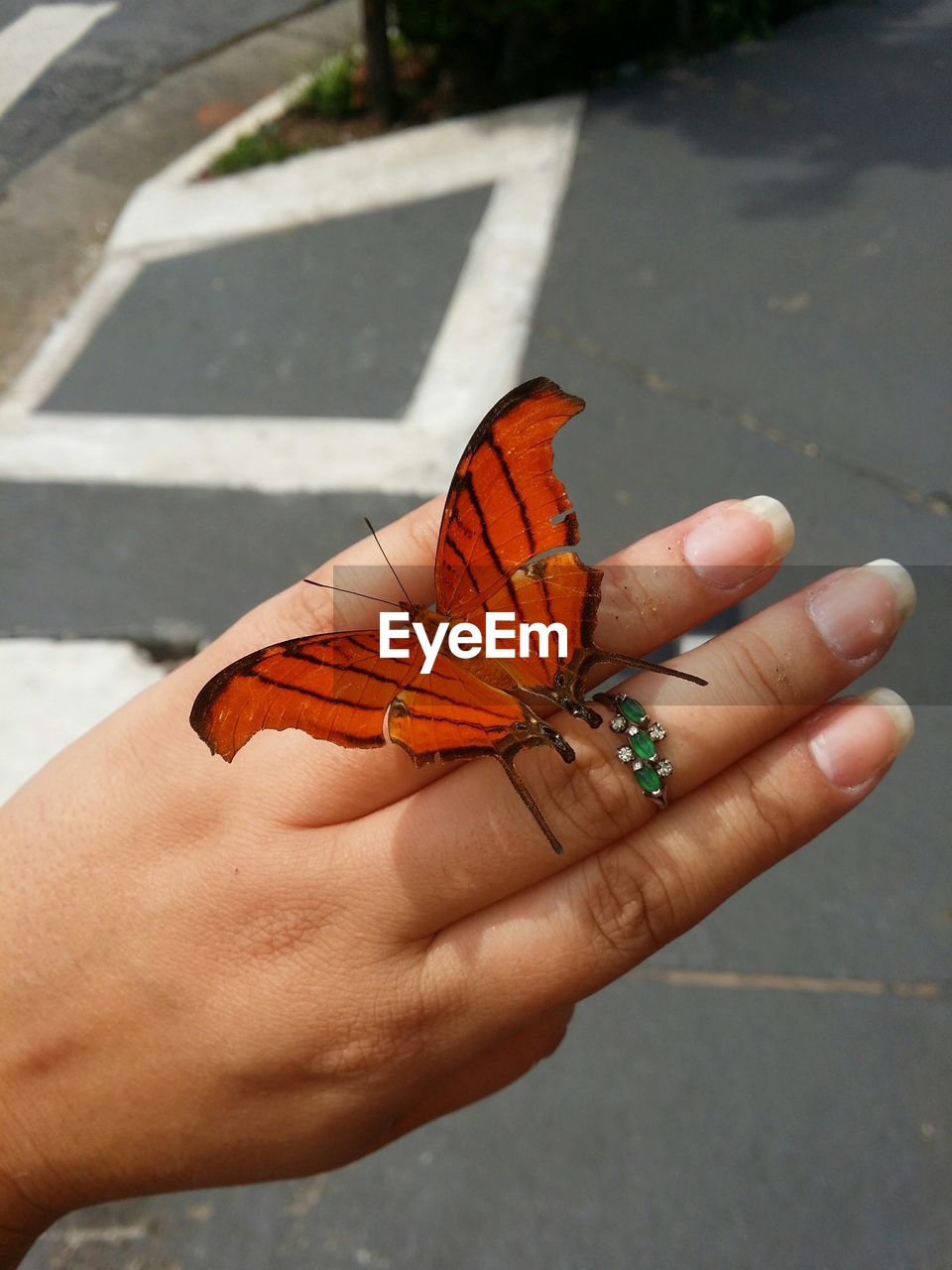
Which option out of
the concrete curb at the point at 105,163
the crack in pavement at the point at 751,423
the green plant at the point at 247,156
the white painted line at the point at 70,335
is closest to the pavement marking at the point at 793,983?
the crack in pavement at the point at 751,423

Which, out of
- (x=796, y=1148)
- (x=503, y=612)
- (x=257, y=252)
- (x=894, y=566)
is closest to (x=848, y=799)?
(x=894, y=566)

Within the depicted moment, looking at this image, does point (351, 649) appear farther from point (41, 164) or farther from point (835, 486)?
point (41, 164)

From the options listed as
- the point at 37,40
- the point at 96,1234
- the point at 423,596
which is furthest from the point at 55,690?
the point at 37,40

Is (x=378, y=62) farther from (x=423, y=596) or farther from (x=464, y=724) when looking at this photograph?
(x=464, y=724)

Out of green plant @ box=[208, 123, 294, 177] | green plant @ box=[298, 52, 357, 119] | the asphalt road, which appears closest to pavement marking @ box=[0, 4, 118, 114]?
the asphalt road

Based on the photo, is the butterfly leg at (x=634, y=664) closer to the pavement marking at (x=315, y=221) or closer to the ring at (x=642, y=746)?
the ring at (x=642, y=746)

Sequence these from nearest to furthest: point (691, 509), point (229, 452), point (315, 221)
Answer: point (691, 509)
point (229, 452)
point (315, 221)

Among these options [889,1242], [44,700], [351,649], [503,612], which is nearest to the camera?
[351,649]

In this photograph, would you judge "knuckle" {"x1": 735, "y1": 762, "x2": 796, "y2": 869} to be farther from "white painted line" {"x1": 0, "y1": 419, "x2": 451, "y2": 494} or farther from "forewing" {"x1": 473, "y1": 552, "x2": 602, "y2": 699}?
"white painted line" {"x1": 0, "y1": 419, "x2": 451, "y2": 494}
